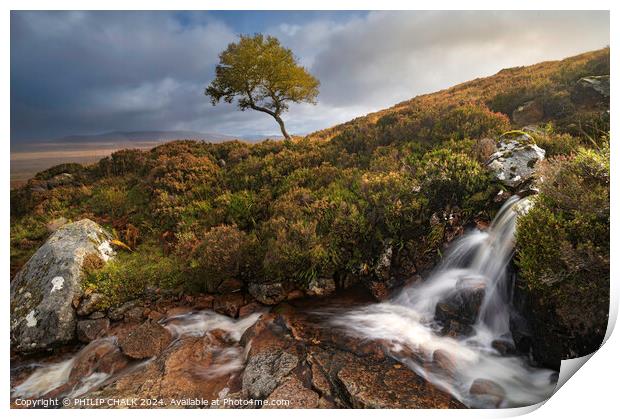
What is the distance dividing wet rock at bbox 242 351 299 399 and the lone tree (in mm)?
3676

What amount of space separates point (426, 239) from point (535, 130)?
329 cm

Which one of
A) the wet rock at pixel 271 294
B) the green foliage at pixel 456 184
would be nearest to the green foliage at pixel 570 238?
the green foliage at pixel 456 184

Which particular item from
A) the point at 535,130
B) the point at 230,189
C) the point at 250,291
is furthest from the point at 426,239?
the point at 230,189

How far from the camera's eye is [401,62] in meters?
5.39

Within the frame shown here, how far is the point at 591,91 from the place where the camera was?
5.24 metres

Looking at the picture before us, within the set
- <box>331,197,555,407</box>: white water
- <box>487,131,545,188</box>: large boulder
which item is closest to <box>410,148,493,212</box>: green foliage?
<box>487,131,545,188</box>: large boulder

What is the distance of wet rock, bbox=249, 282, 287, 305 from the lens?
4.95 m

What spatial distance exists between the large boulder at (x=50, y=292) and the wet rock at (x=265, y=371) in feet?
8.55

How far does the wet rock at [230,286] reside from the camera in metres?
5.12

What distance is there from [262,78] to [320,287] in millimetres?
3621

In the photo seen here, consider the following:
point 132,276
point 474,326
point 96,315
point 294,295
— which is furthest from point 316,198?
point 96,315

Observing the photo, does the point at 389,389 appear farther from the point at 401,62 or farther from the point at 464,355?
the point at 401,62

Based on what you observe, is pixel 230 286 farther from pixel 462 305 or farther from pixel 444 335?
pixel 462 305

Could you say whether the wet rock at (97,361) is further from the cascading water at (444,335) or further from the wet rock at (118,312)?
the wet rock at (118,312)
